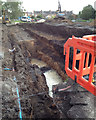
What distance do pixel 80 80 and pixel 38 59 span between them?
12.1 m

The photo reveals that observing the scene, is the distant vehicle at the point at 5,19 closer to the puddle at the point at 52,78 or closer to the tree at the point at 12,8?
the tree at the point at 12,8

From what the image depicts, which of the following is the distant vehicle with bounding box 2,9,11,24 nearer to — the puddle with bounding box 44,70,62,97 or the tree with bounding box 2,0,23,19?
the tree with bounding box 2,0,23,19

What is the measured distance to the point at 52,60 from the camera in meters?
12.7

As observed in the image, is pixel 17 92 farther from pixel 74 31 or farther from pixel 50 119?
pixel 74 31

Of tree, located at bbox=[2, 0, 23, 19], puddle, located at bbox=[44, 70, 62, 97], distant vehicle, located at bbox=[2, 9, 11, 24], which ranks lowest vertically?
puddle, located at bbox=[44, 70, 62, 97]

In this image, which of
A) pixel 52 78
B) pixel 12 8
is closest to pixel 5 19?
pixel 12 8

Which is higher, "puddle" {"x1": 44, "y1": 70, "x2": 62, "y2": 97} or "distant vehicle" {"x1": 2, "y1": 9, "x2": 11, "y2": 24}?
"distant vehicle" {"x1": 2, "y1": 9, "x2": 11, "y2": 24}

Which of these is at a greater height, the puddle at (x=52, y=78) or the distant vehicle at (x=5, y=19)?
the distant vehicle at (x=5, y=19)

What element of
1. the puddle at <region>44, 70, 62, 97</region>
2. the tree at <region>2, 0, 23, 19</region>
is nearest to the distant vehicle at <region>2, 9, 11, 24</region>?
the tree at <region>2, 0, 23, 19</region>

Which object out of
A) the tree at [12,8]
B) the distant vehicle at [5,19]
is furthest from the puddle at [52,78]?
the tree at [12,8]

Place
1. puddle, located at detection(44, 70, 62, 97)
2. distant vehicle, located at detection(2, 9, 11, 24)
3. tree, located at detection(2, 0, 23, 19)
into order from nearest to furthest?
puddle, located at detection(44, 70, 62, 97) → distant vehicle, located at detection(2, 9, 11, 24) → tree, located at detection(2, 0, 23, 19)

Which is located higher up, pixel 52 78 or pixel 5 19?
pixel 5 19

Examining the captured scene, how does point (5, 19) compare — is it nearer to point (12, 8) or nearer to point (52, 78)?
point (12, 8)

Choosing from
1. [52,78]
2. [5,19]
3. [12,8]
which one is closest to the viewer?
[52,78]
